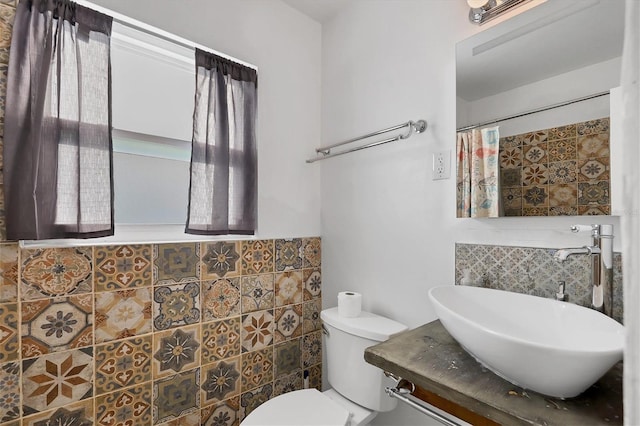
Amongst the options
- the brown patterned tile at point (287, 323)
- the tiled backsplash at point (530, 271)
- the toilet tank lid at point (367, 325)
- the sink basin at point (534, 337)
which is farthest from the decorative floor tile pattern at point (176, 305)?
the tiled backsplash at point (530, 271)

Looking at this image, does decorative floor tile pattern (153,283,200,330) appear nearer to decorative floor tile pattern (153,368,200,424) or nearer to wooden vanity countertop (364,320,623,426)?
decorative floor tile pattern (153,368,200,424)

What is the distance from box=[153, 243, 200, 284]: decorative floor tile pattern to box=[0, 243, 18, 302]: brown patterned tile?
0.42m

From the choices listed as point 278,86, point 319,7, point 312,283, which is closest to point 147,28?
point 278,86

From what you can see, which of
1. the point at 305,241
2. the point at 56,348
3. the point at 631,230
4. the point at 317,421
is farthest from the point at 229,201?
the point at 631,230

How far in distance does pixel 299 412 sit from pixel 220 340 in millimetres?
489

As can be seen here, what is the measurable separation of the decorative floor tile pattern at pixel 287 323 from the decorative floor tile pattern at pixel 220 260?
0.36m

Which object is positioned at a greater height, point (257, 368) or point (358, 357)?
point (358, 357)

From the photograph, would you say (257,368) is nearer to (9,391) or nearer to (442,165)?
(9,391)

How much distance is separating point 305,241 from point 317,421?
0.89 metres

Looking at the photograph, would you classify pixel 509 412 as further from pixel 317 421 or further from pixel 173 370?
pixel 173 370

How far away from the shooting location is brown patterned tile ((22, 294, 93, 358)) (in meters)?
1.07

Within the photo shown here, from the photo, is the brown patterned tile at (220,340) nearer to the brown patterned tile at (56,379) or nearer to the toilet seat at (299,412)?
the toilet seat at (299,412)

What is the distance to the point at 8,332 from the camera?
103 cm

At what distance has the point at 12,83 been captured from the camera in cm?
104
